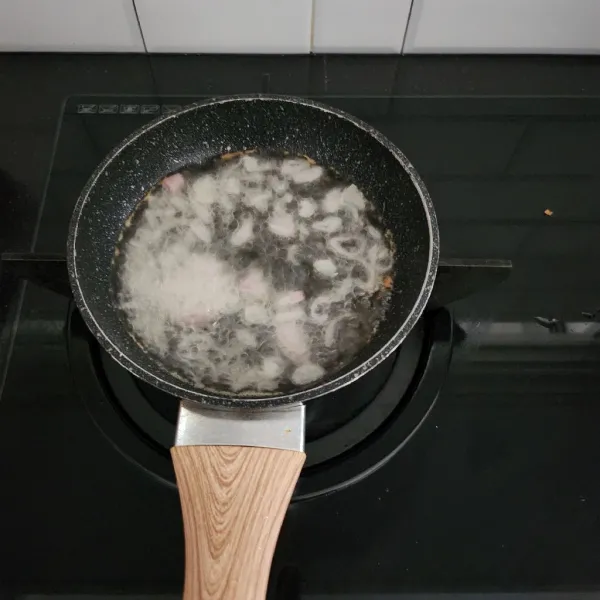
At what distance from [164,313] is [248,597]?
1.04 feet

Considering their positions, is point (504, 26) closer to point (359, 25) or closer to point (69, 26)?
point (359, 25)

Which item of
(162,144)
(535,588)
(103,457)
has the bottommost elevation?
(535,588)

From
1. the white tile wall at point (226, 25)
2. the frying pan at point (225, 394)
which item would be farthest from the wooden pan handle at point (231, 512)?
the white tile wall at point (226, 25)

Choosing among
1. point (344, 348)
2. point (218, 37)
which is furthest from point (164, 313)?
point (218, 37)

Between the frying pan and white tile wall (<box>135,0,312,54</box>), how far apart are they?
0.53ft

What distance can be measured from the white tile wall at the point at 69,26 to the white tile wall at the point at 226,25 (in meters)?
0.03

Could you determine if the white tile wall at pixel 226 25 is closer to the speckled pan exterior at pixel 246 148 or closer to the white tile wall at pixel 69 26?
the white tile wall at pixel 69 26

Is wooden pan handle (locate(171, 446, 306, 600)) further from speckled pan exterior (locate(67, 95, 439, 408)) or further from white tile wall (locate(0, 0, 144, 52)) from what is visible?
white tile wall (locate(0, 0, 144, 52))

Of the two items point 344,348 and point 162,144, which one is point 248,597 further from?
point 162,144

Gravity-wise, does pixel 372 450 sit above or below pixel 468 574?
above

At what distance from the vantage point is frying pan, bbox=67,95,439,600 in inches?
20.6

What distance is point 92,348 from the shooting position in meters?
0.68

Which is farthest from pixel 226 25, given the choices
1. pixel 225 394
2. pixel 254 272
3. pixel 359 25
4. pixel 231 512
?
pixel 231 512

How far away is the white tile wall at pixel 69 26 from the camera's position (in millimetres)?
783
